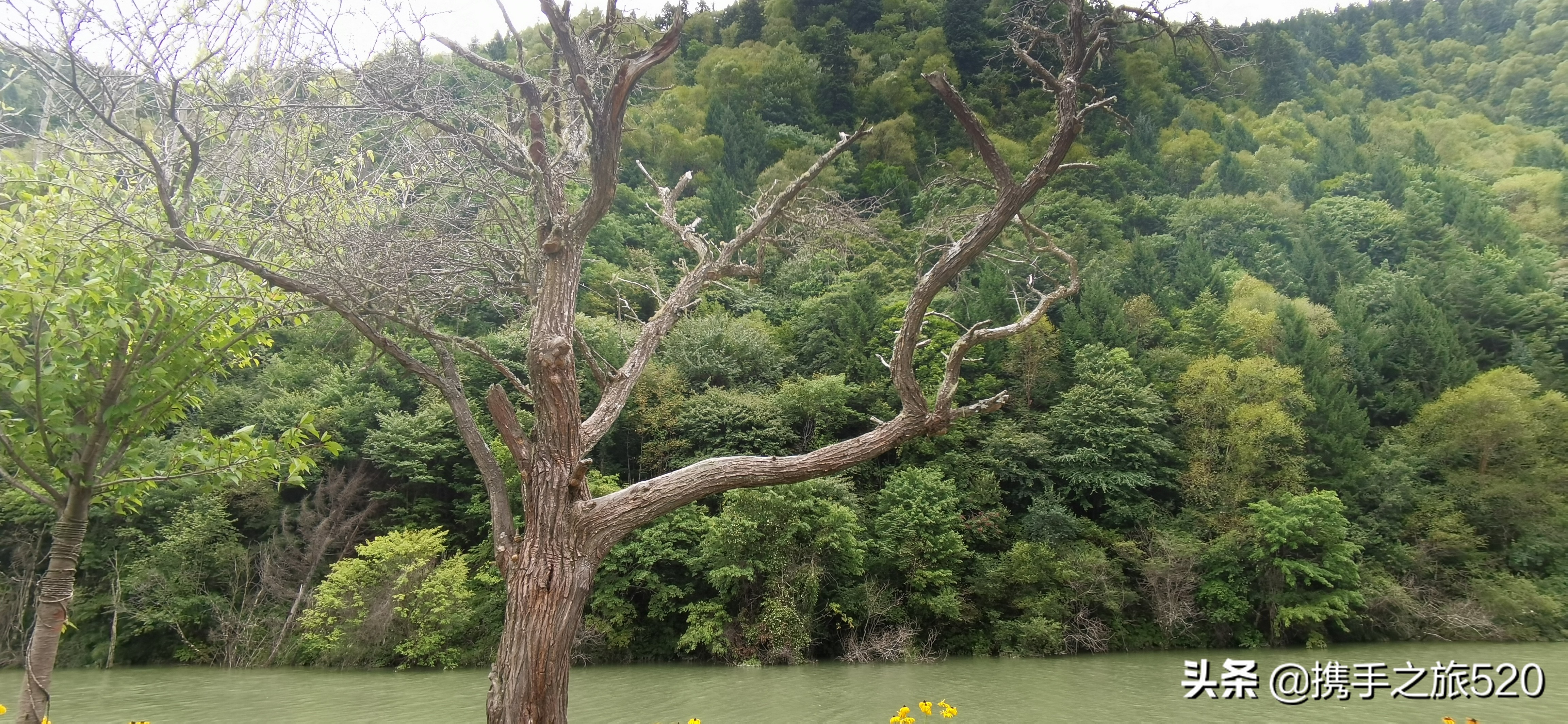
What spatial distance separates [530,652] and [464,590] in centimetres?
1572

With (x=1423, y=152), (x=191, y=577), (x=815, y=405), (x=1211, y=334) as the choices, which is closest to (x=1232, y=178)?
(x=1423, y=152)

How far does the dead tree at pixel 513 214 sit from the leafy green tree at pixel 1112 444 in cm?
1658

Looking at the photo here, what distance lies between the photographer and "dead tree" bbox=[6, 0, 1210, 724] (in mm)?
3441

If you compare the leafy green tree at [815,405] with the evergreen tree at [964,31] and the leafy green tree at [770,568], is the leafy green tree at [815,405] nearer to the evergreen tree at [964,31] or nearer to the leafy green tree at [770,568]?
the leafy green tree at [770,568]

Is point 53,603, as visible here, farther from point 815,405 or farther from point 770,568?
point 815,405

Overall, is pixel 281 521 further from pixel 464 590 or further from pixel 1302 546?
pixel 1302 546

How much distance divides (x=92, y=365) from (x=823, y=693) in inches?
423

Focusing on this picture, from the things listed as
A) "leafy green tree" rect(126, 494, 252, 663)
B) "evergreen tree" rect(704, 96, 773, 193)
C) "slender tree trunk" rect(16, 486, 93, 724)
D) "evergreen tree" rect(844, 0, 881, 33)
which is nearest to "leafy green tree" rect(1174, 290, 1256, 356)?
"evergreen tree" rect(704, 96, 773, 193)

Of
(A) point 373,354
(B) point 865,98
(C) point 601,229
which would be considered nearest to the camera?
(A) point 373,354

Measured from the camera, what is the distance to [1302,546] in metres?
18.1

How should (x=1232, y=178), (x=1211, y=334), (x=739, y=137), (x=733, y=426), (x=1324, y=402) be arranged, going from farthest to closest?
(x=739, y=137) < (x=1232, y=178) < (x=1211, y=334) < (x=1324, y=402) < (x=733, y=426)

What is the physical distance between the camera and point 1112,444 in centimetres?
1992

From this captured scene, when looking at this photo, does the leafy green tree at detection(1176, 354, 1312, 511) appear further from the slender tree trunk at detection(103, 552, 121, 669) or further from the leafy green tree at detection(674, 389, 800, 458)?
the slender tree trunk at detection(103, 552, 121, 669)

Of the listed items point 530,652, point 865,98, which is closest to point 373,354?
point 530,652
